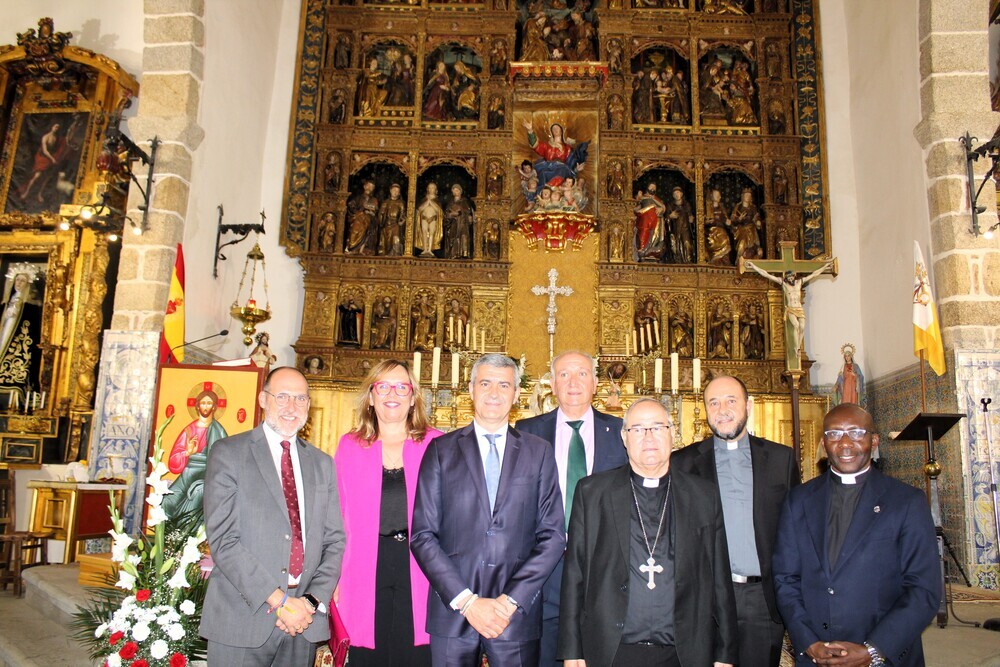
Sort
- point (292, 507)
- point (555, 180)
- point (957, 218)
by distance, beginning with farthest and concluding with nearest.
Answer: point (555, 180)
point (957, 218)
point (292, 507)

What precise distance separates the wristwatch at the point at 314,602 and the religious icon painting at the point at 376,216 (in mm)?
7233

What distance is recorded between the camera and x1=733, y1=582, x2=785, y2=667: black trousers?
3.24 meters

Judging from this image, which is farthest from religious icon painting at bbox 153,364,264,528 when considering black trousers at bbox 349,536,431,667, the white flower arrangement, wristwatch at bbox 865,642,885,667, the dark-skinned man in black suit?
wristwatch at bbox 865,642,885,667

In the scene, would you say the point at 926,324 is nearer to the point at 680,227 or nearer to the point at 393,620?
the point at 680,227

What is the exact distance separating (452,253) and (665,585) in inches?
294

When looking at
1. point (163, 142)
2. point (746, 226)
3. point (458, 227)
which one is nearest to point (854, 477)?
point (163, 142)

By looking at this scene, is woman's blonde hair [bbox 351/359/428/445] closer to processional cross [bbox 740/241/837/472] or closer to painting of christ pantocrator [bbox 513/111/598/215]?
processional cross [bbox 740/241/837/472]

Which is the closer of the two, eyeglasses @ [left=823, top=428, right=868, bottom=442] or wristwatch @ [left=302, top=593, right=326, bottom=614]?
wristwatch @ [left=302, top=593, right=326, bottom=614]

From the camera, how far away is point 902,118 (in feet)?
27.8

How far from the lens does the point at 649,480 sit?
9.71 ft

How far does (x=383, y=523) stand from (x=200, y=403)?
8.77 ft

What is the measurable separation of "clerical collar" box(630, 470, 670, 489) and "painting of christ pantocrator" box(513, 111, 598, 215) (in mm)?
6961

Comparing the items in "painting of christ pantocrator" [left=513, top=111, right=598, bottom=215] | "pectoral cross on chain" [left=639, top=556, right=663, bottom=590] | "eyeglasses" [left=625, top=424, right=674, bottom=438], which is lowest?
"pectoral cross on chain" [left=639, top=556, right=663, bottom=590]

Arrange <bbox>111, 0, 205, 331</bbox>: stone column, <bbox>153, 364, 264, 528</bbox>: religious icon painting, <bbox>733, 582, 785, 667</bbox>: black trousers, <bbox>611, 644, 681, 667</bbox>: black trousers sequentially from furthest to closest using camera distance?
<bbox>111, 0, 205, 331</bbox>: stone column < <bbox>153, 364, 264, 528</bbox>: religious icon painting < <bbox>733, 582, 785, 667</bbox>: black trousers < <bbox>611, 644, 681, 667</bbox>: black trousers
